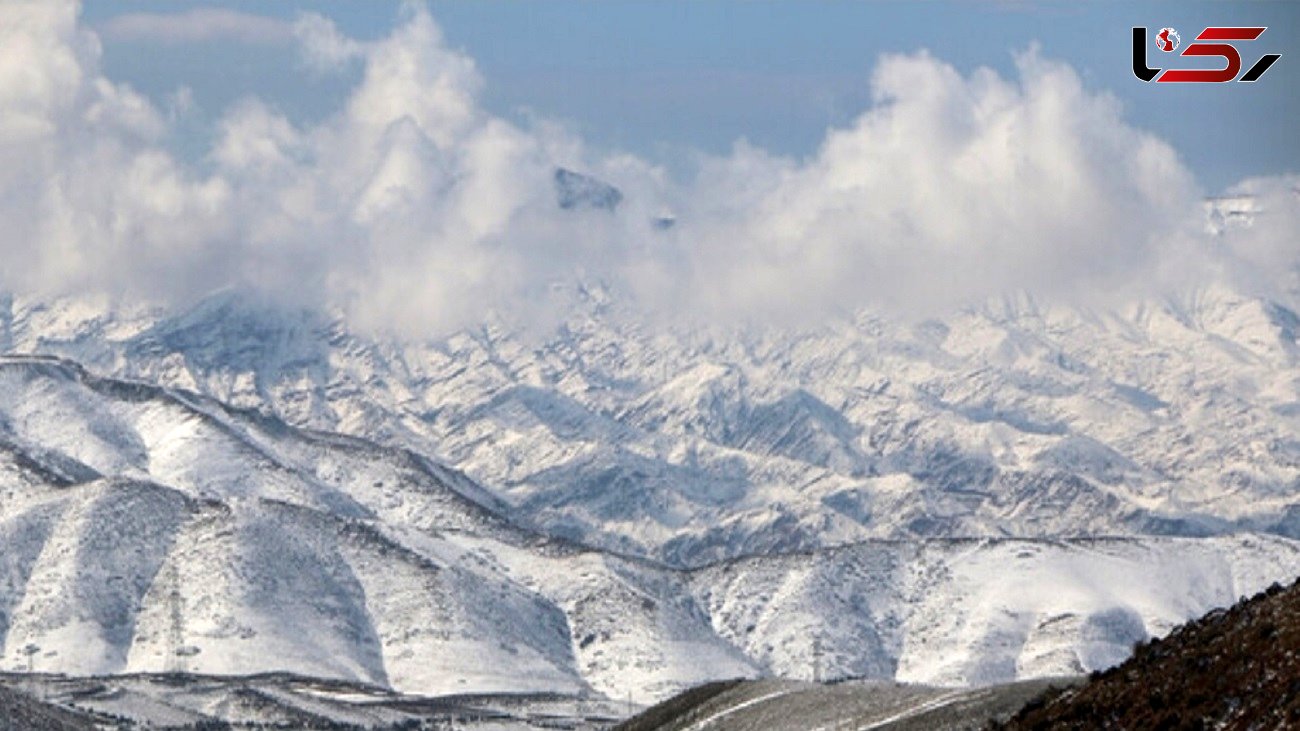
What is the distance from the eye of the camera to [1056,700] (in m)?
103

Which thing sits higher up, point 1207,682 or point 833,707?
point 833,707

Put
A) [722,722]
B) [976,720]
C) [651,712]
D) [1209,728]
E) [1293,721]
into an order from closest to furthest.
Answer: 1. [1293,721]
2. [1209,728]
3. [976,720]
4. [722,722]
5. [651,712]

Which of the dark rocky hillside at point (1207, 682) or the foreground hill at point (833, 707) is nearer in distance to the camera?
the dark rocky hillside at point (1207, 682)

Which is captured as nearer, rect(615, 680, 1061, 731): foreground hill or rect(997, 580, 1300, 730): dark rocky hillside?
rect(997, 580, 1300, 730): dark rocky hillside

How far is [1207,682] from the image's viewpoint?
90688 millimetres

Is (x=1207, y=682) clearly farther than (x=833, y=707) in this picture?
No

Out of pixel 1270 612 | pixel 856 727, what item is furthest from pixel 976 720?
pixel 1270 612

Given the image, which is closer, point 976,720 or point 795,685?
point 976,720

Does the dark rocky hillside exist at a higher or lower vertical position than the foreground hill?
lower

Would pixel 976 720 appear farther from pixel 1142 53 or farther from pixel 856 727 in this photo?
pixel 1142 53

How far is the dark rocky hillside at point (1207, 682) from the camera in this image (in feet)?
282

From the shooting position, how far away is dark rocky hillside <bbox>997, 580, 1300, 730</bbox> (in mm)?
85875

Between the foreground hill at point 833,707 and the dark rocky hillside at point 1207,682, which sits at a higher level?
the foreground hill at point 833,707

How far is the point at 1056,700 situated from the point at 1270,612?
9.34m
